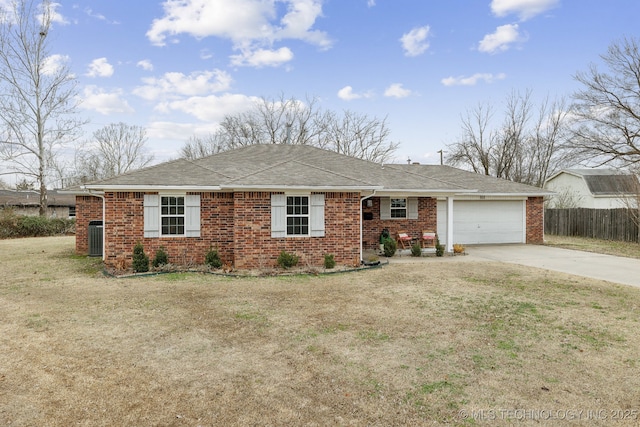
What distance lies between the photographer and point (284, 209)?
1118 cm

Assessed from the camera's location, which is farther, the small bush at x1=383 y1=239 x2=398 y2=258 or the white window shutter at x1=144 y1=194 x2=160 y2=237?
the small bush at x1=383 y1=239 x2=398 y2=258

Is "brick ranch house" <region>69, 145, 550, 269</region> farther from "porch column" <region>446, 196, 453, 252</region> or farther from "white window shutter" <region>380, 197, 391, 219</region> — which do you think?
"porch column" <region>446, 196, 453, 252</region>

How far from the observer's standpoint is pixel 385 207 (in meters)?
15.1

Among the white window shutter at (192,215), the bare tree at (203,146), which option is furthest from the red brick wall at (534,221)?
the bare tree at (203,146)

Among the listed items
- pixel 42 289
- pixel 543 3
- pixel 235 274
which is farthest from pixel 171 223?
pixel 543 3

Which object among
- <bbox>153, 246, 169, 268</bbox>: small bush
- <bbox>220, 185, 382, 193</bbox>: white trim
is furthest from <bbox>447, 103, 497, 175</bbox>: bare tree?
<bbox>153, 246, 169, 268</bbox>: small bush

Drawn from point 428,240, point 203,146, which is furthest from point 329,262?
point 203,146

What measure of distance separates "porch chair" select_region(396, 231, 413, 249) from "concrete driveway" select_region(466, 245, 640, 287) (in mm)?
2307

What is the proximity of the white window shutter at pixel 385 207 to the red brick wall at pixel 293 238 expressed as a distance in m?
3.51

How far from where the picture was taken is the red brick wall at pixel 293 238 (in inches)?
431

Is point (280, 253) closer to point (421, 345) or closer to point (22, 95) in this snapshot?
point (421, 345)

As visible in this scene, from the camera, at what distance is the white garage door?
1720cm

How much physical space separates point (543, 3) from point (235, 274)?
1363 centimetres

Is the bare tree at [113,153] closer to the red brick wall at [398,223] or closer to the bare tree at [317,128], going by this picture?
the bare tree at [317,128]
